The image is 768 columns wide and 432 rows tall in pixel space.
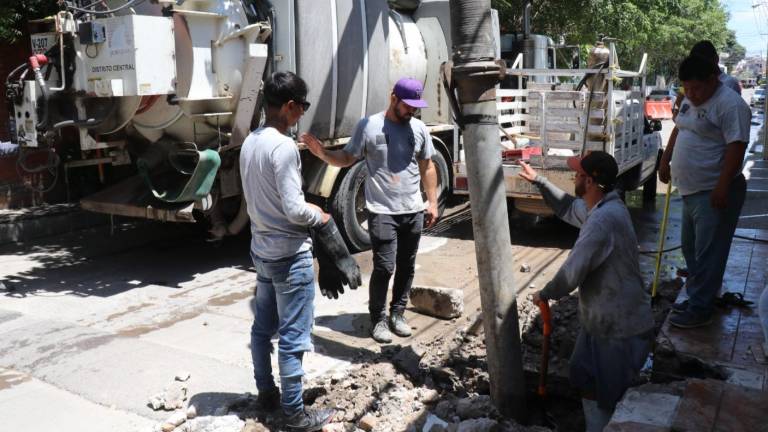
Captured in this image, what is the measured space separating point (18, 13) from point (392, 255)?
6245 mm

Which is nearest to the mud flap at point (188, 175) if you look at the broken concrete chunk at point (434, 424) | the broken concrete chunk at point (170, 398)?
the broken concrete chunk at point (170, 398)

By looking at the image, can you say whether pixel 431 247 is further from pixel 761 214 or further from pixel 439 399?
pixel 761 214

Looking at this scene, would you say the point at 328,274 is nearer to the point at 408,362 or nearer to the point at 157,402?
the point at 408,362

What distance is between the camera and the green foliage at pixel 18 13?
26.4 feet

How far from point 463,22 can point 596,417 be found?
81.7 inches

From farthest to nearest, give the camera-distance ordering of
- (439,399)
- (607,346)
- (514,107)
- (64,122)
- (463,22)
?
(514,107), (64,122), (439,399), (607,346), (463,22)

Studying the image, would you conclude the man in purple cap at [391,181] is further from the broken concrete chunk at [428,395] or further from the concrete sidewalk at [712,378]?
the concrete sidewalk at [712,378]

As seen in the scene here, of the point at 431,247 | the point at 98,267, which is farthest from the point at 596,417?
the point at 98,267

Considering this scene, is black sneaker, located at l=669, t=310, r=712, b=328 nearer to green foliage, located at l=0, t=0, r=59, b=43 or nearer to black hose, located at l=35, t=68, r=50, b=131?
black hose, located at l=35, t=68, r=50, b=131

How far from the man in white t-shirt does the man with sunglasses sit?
2258 millimetres

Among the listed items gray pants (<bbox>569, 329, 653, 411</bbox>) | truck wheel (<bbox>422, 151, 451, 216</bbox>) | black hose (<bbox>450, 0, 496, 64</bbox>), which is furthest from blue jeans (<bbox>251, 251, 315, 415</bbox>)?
truck wheel (<bbox>422, 151, 451, 216</bbox>)

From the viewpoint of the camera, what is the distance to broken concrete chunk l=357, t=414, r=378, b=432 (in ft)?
11.9

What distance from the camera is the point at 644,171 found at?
9398 millimetres

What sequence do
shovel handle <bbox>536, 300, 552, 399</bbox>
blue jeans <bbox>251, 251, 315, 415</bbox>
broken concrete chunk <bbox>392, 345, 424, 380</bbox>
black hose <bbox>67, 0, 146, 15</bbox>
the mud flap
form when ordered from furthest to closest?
the mud flap, black hose <bbox>67, 0, 146, 15</bbox>, broken concrete chunk <bbox>392, 345, 424, 380</bbox>, blue jeans <bbox>251, 251, 315, 415</bbox>, shovel handle <bbox>536, 300, 552, 399</bbox>
